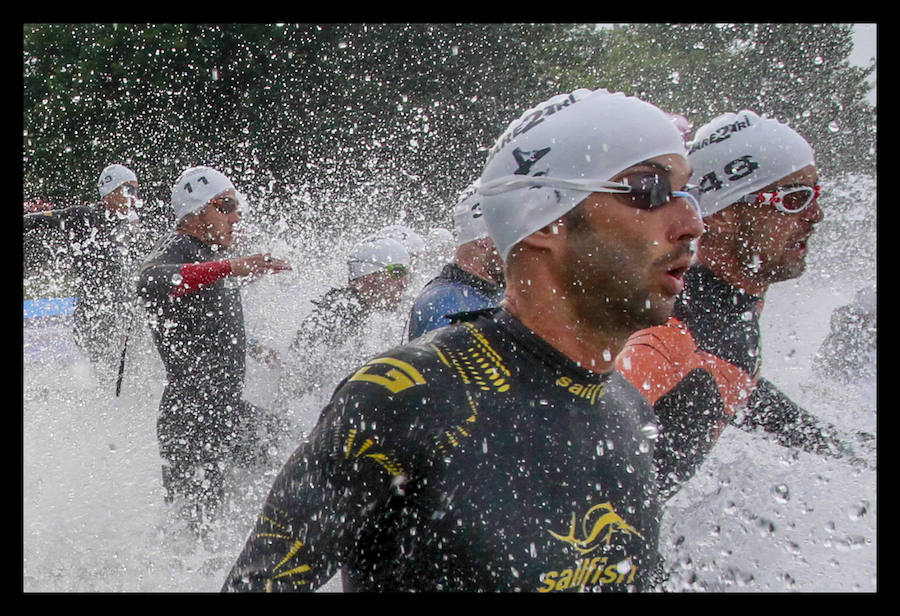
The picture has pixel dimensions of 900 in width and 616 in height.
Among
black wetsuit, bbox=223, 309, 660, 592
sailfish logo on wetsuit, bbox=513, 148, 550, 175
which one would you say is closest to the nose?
sailfish logo on wetsuit, bbox=513, 148, 550, 175

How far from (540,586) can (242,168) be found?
17876 millimetres

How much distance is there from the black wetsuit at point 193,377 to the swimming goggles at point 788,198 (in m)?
2.88

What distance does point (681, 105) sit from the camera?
22.1 meters

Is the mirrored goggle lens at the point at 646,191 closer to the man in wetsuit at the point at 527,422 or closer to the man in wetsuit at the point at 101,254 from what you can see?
the man in wetsuit at the point at 527,422

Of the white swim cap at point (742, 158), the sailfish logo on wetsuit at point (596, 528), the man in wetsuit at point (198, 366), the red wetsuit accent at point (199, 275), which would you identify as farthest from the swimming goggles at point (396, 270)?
the sailfish logo on wetsuit at point (596, 528)

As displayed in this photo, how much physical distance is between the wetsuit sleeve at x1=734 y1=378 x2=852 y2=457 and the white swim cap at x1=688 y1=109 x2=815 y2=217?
0.77 meters

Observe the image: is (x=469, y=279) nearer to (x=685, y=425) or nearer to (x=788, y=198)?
(x=685, y=425)

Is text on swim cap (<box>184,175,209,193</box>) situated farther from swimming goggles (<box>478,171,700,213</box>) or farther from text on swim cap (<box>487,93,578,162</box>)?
swimming goggles (<box>478,171,700,213</box>)

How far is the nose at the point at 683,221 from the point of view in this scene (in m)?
1.67

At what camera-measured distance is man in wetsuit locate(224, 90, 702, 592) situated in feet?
4.60

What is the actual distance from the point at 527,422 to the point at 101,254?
649 centimetres

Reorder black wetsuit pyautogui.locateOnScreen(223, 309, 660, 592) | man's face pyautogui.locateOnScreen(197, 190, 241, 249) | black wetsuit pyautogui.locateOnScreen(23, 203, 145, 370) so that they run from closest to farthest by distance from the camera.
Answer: black wetsuit pyautogui.locateOnScreen(223, 309, 660, 592), man's face pyautogui.locateOnScreen(197, 190, 241, 249), black wetsuit pyautogui.locateOnScreen(23, 203, 145, 370)

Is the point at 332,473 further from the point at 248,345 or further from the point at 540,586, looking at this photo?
the point at 248,345

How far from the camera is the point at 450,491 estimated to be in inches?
55.1
